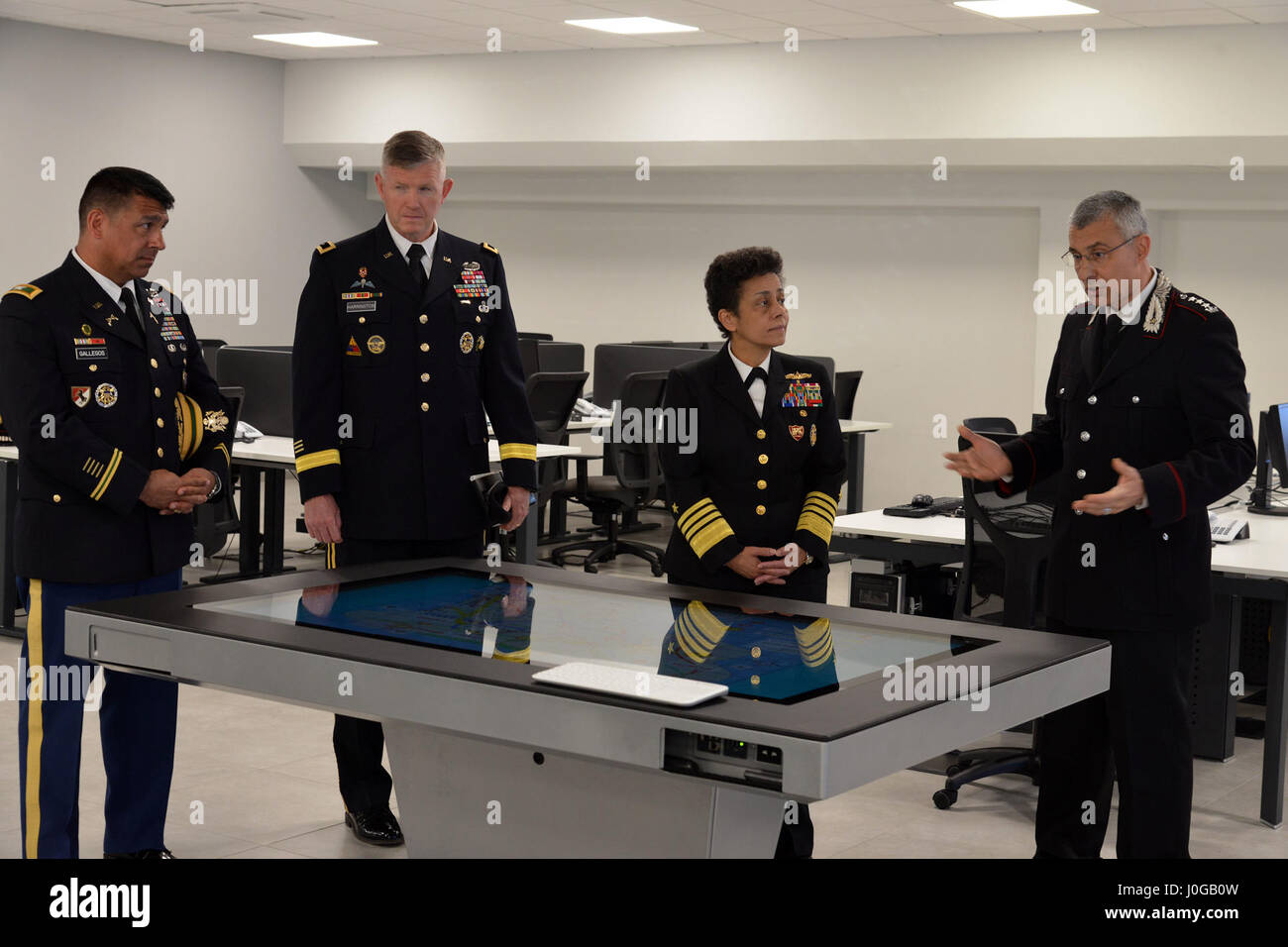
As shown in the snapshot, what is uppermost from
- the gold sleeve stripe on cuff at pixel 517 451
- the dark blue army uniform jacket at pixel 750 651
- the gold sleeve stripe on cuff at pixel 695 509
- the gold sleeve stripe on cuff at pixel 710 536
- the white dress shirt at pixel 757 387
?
the white dress shirt at pixel 757 387

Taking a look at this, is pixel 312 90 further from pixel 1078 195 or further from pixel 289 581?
pixel 289 581

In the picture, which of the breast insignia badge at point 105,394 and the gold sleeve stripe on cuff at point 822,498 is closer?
the breast insignia badge at point 105,394

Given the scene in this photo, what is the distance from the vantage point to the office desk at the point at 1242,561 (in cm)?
415

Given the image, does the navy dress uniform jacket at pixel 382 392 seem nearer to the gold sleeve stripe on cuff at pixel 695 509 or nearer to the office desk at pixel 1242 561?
the gold sleeve stripe on cuff at pixel 695 509

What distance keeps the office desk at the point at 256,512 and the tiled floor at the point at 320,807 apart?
3.95 ft

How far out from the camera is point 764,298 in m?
3.24

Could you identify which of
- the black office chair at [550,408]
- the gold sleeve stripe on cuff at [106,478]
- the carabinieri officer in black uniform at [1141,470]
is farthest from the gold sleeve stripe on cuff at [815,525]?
the black office chair at [550,408]

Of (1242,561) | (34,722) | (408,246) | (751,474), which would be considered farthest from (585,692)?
(1242,561)

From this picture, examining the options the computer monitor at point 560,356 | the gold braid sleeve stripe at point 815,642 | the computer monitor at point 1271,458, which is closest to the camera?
the gold braid sleeve stripe at point 815,642

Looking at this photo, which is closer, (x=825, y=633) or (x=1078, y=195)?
(x=825, y=633)

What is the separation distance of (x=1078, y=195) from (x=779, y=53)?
2083 millimetres

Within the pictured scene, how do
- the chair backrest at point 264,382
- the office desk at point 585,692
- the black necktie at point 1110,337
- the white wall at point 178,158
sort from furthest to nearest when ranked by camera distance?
the white wall at point 178,158 < the chair backrest at point 264,382 < the black necktie at point 1110,337 < the office desk at point 585,692

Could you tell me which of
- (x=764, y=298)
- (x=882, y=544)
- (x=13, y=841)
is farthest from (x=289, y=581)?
(x=882, y=544)

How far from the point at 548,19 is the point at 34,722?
6833 millimetres
